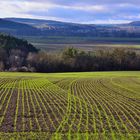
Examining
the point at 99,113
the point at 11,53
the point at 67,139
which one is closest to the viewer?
the point at 67,139

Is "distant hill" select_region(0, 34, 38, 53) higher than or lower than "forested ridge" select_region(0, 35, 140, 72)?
higher

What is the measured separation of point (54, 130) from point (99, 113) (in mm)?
6093

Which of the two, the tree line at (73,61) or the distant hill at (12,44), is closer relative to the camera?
the tree line at (73,61)

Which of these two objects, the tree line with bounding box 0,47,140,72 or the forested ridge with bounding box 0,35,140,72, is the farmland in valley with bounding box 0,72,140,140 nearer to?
the forested ridge with bounding box 0,35,140,72

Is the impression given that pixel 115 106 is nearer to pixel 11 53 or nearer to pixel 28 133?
pixel 28 133

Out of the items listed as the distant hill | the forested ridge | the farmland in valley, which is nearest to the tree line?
the forested ridge

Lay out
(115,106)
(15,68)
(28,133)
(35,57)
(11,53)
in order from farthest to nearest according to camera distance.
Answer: (11,53)
(35,57)
(15,68)
(115,106)
(28,133)

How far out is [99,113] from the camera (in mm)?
25750

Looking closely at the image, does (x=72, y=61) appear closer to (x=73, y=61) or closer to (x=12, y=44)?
(x=73, y=61)

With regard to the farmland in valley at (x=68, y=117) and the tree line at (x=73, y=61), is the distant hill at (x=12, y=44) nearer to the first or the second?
the tree line at (x=73, y=61)

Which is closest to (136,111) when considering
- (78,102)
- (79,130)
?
(78,102)

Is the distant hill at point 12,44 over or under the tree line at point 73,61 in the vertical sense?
over

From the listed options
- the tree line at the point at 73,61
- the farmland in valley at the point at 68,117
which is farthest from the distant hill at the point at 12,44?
the farmland in valley at the point at 68,117

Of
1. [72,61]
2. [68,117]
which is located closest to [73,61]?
[72,61]
